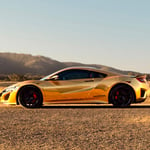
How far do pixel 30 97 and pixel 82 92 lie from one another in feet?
5.49

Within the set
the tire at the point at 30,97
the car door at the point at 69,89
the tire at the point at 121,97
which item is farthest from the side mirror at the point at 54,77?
the tire at the point at 121,97

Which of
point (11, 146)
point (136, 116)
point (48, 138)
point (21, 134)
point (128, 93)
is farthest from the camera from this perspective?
point (128, 93)

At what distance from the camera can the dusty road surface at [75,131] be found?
498cm

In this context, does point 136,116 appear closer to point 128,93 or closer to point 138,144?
point 128,93

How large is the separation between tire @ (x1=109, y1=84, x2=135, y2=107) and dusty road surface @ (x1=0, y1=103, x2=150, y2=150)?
63.8 inches

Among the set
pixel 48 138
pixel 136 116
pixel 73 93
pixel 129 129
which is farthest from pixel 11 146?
pixel 73 93

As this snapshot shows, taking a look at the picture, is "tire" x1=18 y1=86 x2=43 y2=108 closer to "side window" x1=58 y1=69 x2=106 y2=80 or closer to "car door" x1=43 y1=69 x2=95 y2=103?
"car door" x1=43 y1=69 x2=95 y2=103

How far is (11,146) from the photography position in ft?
16.1

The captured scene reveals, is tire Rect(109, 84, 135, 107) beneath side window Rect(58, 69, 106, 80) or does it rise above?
beneath

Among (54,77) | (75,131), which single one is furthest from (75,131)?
(54,77)

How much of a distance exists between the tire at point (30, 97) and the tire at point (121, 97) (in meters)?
2.29

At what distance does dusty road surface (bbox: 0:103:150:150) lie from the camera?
4.98m

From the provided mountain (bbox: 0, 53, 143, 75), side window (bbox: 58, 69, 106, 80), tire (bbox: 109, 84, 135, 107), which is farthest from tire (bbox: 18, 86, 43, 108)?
mountain (bbox: 0, 53, 143, 75)

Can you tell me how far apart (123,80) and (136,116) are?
88.7 inches
